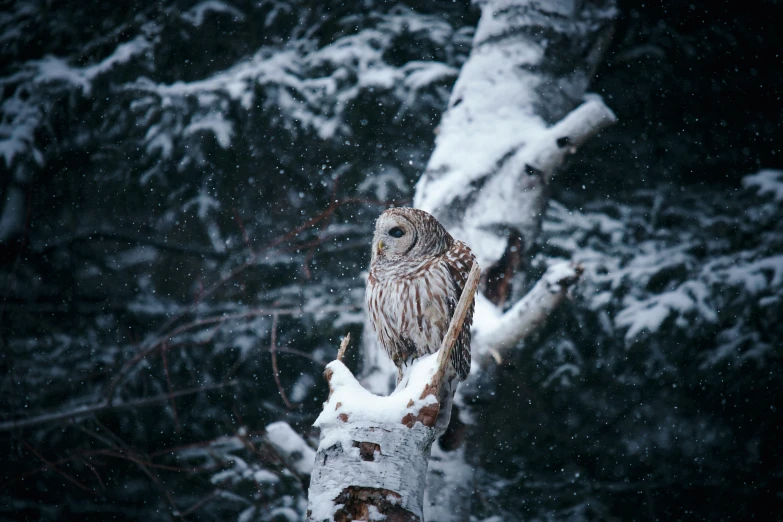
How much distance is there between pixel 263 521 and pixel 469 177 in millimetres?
2567

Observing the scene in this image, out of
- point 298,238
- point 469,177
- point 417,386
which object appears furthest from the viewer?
point 298,238

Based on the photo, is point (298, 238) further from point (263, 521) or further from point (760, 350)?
point (760, 350)

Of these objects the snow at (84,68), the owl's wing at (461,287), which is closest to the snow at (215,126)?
the snow at (84,68)

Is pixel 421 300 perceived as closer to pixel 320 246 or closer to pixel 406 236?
pixel 406 236

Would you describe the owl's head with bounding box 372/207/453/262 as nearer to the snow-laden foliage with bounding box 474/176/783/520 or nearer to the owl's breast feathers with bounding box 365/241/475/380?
the owl's breast feathers with bounding box 365/241/475/380

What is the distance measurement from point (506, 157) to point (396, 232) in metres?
0.85

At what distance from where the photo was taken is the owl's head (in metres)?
1.72

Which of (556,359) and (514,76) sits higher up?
(514,76)

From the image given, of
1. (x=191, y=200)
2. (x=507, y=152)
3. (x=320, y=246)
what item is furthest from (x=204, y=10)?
(x=507, y=152)

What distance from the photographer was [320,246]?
405 centimetres

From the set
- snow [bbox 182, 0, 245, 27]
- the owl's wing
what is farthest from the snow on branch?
snow [bbox 182, 0, 245, 27]

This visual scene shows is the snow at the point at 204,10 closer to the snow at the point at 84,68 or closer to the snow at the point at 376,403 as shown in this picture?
the snow at the point at 84,68

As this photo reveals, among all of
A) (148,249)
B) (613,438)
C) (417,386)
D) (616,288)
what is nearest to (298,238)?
(148,249)

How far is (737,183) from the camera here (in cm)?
349
